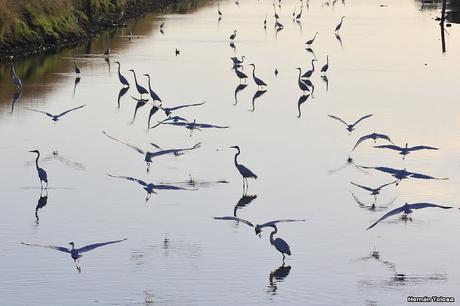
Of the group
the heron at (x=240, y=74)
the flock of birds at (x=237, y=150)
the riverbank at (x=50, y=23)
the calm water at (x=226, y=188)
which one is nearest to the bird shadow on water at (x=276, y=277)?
the calm water at (x=226, y=188)

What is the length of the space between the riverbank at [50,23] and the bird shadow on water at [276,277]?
103 feet

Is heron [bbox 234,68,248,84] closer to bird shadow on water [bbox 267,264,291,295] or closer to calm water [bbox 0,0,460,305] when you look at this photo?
calm water [bbox 0,0,460,305]

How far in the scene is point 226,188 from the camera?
2469cm

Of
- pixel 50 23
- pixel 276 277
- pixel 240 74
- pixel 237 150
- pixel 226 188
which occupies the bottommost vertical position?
pixel 276 277

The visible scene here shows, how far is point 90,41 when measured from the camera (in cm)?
5853

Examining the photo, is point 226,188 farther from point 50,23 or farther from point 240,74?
point 50,23

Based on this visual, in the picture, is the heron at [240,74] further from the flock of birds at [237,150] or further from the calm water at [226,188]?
the calm water at [226,188]

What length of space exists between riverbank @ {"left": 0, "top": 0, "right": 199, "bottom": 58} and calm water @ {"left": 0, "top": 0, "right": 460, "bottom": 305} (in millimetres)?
1731

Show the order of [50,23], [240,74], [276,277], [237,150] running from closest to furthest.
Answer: [276,277]
[237,150]
[240,74]
[50,23]

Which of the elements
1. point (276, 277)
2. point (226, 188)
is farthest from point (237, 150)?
point (276, 277)

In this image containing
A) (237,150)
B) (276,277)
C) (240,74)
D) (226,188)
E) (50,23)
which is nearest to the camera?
(276,277)

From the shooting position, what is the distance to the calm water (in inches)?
712

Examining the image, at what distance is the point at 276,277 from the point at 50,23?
37.9 m

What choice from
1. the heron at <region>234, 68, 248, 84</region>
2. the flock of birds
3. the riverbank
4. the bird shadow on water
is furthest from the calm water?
the riverbank
